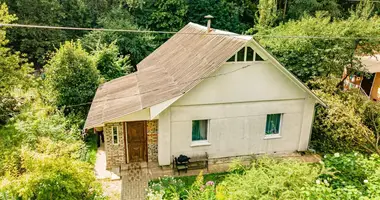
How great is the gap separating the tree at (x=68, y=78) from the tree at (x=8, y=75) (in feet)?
4.84

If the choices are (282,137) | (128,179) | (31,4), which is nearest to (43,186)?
(128,179)

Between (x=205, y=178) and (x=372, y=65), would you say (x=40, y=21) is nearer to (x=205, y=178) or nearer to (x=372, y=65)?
(x=205, y=178)

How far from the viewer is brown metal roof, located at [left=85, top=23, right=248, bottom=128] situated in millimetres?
13078

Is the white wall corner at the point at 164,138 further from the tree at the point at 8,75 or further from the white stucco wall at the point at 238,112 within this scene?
the tree at the point at 8,75

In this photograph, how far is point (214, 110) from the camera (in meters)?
13.9

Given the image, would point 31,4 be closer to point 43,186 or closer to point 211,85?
point 211,85

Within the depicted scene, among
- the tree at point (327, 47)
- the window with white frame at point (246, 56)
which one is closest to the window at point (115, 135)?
the window with white frame at point (246, 56)

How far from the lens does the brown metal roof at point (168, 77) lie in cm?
1308

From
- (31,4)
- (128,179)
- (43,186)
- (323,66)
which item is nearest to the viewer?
(43,186)

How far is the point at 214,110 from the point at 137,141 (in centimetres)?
409

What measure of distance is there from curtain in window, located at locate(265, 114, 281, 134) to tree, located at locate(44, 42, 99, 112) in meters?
11.0

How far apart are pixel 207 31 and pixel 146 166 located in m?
8.65

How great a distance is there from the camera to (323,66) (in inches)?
741

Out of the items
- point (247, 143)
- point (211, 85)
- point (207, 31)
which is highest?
point (207, 31)
